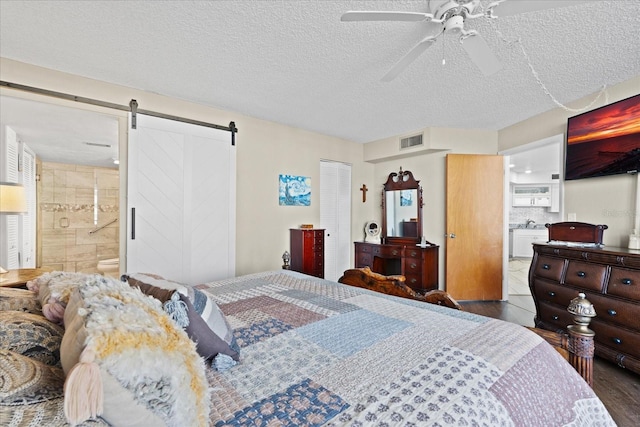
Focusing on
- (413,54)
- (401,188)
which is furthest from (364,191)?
(413,54)

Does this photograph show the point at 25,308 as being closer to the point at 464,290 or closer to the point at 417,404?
the point at 417,404

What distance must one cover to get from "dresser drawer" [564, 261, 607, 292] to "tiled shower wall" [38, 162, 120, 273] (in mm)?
6864

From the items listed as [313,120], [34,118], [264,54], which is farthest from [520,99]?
[34,118]

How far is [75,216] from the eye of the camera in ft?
18.2

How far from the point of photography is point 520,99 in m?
3.14

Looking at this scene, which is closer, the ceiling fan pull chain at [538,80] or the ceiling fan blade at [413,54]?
the ceiling fan blade at [413,54]

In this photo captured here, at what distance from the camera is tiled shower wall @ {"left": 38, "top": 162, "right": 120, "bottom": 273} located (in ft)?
17.1

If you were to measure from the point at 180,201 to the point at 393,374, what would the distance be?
2912 millimetres

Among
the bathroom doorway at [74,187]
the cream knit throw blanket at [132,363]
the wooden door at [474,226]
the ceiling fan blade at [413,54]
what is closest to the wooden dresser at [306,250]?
the wooden door at [474,226]

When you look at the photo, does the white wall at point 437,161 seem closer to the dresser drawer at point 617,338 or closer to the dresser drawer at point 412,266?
the dresser drawer at point 412,266

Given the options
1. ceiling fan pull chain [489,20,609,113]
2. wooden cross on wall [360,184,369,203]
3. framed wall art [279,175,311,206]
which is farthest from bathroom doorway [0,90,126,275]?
wooden cross on wall [360,184,369,203]

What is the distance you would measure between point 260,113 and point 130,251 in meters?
2.11

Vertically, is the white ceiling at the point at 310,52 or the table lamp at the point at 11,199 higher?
the white ceiling at the point at 310,52

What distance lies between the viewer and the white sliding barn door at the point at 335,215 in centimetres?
470
